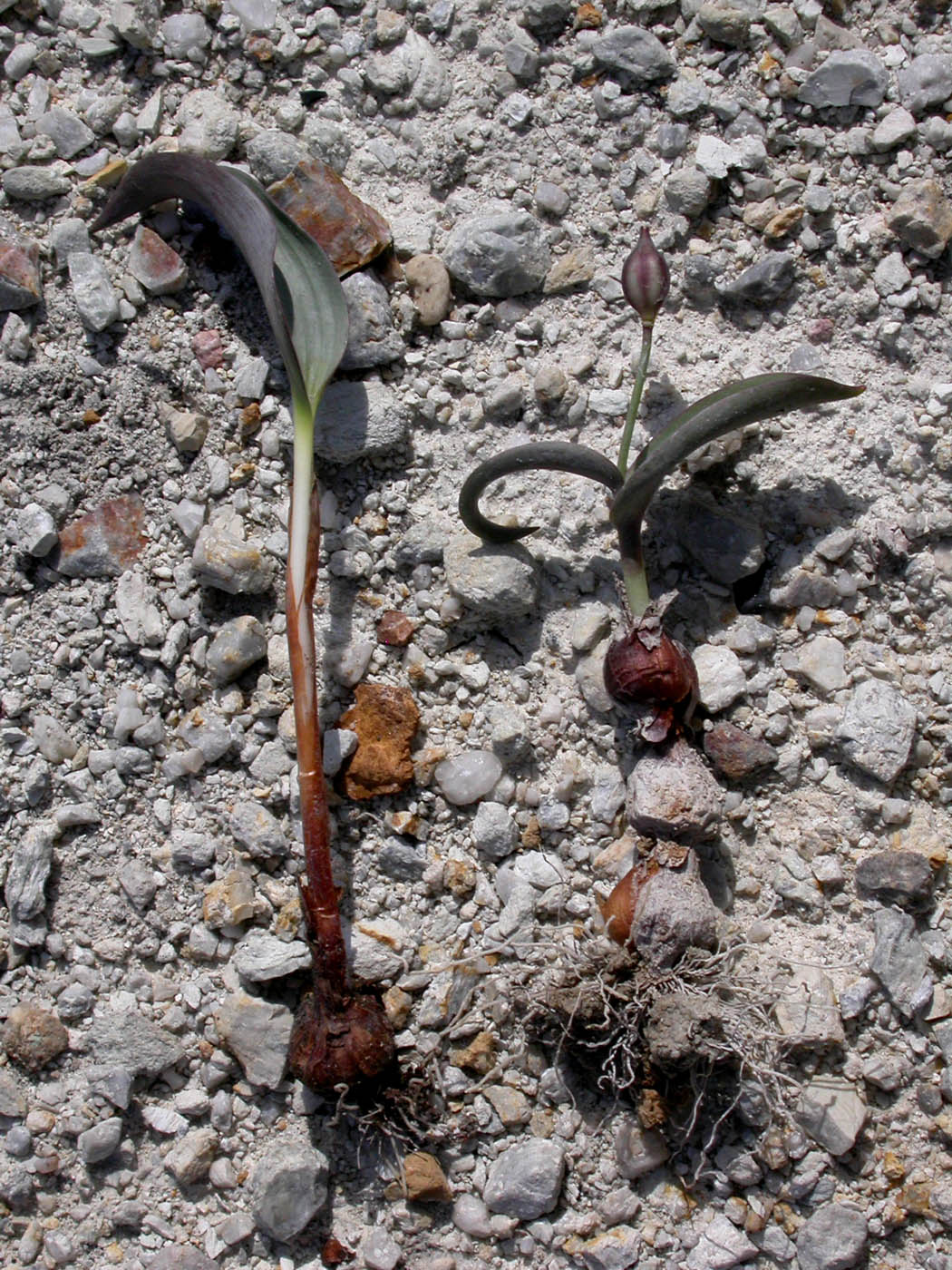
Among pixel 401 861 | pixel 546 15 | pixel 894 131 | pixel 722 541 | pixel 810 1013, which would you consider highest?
pixel 546 15

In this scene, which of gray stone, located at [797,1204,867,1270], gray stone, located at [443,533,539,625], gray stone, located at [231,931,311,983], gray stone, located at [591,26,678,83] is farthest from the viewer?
gray stone, located at [591,26,678,83]

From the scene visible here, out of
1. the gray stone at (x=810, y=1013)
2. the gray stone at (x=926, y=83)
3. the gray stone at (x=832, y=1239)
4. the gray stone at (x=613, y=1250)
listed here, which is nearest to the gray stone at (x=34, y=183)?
the gray stone at (x=926, y=83)

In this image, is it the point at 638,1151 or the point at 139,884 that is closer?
the point at 638,1151

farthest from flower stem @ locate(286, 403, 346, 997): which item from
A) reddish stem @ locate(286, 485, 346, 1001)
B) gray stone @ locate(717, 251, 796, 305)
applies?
gray stone @ locate(717, 251, 796, 305)

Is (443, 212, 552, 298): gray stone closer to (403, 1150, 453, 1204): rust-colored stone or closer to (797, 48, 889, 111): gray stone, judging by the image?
(797, 48, 889, 111): gray stone

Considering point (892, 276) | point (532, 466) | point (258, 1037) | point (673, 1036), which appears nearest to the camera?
point (673, 1036)

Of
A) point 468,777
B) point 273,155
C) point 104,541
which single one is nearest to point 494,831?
point 468,777

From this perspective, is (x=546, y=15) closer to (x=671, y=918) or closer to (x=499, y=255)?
(x=499, y=255)
